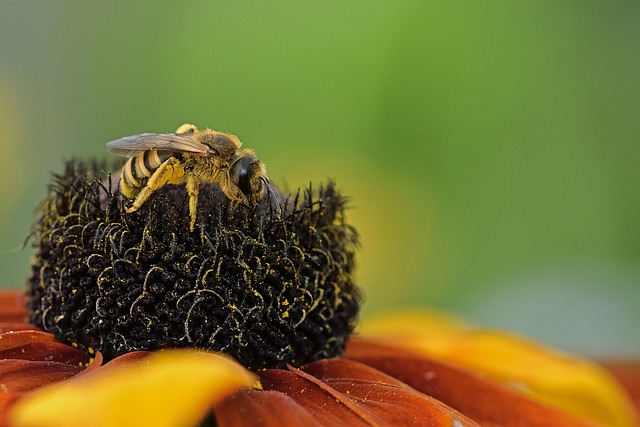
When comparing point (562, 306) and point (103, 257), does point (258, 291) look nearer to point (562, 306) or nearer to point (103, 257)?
point (103, 257)

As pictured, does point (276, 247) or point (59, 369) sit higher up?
point (276, 247)

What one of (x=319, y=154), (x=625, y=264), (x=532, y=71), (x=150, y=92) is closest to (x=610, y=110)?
(x=532, y=71)

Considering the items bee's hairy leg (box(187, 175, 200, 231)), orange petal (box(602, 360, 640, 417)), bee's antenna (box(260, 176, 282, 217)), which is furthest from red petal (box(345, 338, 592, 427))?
orange petal (box(602, 360, 640, 417))

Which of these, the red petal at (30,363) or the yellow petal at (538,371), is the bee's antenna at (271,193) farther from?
the yellow petal at (538,371)

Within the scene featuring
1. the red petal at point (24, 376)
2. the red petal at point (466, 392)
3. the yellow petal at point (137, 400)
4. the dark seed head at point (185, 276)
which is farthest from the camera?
the red petal at point (466, 392)

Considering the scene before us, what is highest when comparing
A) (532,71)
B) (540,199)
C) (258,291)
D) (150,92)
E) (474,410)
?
(532,71)

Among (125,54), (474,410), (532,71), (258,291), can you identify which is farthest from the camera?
(125,54)

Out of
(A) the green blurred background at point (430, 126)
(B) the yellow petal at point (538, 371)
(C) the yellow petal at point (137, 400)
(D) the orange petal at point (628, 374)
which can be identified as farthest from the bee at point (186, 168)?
(A) the green blurred background at point (430, 126)
